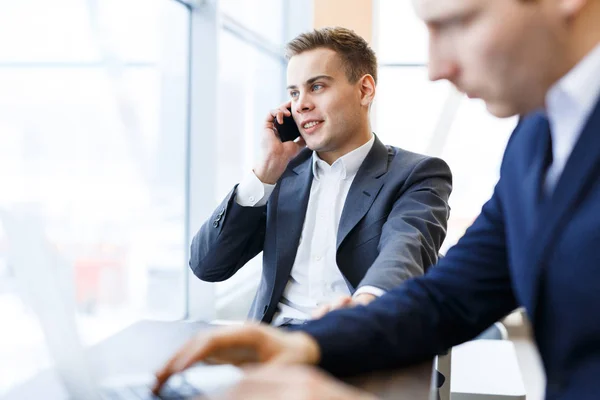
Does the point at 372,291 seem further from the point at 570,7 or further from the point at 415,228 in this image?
the point at 570,7

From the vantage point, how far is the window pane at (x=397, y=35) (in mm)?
6023

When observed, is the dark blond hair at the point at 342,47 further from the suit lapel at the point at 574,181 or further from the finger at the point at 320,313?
the suit lapel at the point at 574,181

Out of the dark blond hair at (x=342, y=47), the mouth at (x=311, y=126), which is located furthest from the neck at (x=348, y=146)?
the dark blond hair at (x=342, y=47)

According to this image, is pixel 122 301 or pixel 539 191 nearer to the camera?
pixel 539 191

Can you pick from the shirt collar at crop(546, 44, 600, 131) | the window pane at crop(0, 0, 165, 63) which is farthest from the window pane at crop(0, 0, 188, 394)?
the shirt collar at crop(546, 44, 600, 131)

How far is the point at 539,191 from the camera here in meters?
0.96

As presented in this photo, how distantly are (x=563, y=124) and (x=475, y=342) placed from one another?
7.44 ft

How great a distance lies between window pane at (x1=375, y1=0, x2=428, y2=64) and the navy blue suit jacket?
16.5ft

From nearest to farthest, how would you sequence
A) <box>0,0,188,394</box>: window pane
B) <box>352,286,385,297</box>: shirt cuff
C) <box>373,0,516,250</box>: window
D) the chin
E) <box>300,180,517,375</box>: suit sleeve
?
the chin < <box>300,180,517,375</box>: suit sleeve < <box>352,286,385,297</box>: shirt cuff < <box>0,0,188,394</box>: window pane < <box>373,0,516,250</box>: window

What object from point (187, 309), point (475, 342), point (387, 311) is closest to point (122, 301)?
point (187, 309)

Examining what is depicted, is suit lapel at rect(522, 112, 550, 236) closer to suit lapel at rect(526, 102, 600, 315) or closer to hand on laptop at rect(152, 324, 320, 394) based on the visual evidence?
suit lapel at rect(526, 102, 600, 315)

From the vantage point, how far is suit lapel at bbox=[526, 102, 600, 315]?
0.85m

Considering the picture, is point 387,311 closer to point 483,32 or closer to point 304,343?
point 304,343

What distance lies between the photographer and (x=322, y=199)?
2.44 m
